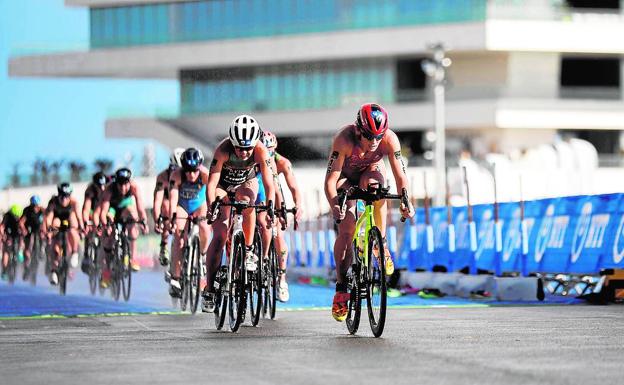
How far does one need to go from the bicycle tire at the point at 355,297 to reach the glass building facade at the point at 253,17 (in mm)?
67050

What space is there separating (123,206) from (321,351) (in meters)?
13.9

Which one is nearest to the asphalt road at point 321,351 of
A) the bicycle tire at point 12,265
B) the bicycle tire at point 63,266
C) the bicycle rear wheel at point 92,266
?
the bicycle rear wheel at point 92,266

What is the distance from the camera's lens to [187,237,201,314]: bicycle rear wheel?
68.9 feet

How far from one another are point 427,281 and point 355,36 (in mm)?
56094

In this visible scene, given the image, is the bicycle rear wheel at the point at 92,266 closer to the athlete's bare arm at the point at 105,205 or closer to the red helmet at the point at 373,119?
the athlete's bare arm at the point at 105,205

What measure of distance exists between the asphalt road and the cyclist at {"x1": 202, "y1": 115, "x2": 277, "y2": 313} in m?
0.71

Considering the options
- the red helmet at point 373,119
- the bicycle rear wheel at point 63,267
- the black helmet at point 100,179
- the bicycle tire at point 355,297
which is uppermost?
the red helmet at point 373,119

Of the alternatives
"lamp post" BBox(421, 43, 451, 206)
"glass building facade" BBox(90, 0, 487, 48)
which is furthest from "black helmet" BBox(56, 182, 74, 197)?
"glass building facade" BBox(90, 0, 487, 48)

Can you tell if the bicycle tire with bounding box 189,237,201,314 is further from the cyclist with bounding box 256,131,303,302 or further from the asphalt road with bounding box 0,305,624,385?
the asphalt road with bounding box 0,305,624,385

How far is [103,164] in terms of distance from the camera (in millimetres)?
91438

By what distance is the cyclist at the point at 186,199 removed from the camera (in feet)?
71.2

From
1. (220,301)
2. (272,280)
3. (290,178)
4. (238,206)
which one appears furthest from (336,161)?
(290,178)

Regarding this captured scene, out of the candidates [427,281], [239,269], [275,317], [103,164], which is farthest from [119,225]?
[103,164]

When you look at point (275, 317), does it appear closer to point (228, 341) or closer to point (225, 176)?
point (225, 176)
